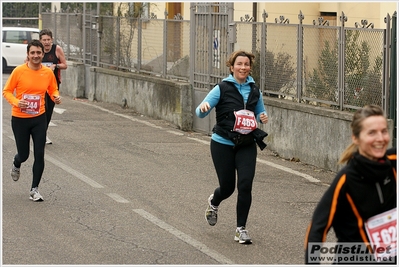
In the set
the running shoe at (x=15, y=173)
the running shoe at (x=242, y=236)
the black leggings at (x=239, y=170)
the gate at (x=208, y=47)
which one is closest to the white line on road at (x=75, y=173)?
the running shoe at (x=15, y=173)

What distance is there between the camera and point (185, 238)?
816 cm

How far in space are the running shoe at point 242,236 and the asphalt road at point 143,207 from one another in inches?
3.1

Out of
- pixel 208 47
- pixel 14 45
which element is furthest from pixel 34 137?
pixel 14 45

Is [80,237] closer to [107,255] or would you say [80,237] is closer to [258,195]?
[107,255]

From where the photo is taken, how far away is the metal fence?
39.5 feet

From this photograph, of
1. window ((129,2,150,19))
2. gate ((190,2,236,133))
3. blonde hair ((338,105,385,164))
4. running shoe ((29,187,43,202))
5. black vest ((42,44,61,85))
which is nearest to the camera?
blonde hair ((338,105,385,164))

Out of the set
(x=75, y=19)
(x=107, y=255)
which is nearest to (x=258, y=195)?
(x=107, y=255)

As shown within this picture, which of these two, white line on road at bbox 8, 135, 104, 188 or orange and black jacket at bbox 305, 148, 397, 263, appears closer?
orange and black jacket at bbox 305, 148, 397, 263

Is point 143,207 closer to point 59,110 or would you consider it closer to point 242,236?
point 242,236

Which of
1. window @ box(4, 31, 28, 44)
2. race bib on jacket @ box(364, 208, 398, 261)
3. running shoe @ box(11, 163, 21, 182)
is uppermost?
window @ box(4, 31, 28, 44)

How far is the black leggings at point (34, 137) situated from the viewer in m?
9.83

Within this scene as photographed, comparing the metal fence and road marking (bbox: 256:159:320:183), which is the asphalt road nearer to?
road marking (bbox: 256:159:320:183)

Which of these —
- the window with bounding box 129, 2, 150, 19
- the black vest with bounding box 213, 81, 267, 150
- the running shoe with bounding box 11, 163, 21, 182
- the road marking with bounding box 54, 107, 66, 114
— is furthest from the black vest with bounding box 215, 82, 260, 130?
the window with bounding box 129, 2, 150, 19

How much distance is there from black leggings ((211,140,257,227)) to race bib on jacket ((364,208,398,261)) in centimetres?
342
